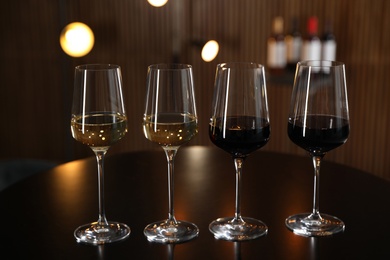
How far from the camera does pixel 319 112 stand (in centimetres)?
102

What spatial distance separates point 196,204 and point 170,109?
25cm

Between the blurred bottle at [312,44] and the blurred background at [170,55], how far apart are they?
0.11 meters

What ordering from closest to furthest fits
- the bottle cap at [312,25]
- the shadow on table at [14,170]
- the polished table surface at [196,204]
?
the polished table surface at [196,204]
the shadow on table at [14,170]
the bottle cap at [312,25]

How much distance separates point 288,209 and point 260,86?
273 mm

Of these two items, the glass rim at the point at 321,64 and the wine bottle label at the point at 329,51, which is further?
the wine bottle label at the point at 329,51

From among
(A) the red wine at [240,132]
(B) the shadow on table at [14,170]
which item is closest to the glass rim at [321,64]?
(A) the red wine at [240,132]

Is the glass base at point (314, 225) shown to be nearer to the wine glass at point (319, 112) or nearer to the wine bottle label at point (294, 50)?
the wine glass at point (319, 112)

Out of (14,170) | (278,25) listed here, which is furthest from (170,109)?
(278,25)

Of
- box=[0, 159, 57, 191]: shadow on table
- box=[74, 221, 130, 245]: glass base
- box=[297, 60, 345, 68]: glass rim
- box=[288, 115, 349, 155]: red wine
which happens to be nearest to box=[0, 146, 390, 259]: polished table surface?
box=[74, 221, 130, 245]: glass base

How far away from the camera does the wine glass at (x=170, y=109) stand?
990mm

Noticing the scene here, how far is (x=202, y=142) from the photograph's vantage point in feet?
11.2

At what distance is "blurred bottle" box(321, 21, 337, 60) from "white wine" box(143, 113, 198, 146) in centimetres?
194

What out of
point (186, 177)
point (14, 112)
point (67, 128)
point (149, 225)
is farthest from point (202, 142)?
point (149, 225)

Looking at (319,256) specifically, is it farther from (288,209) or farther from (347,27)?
(347,27)
